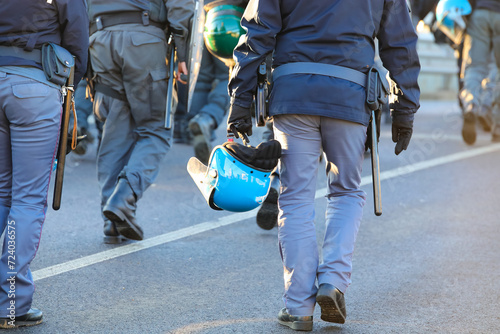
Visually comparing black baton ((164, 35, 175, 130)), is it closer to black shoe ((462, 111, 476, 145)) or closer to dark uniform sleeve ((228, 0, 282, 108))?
dark uniform sleeve ((228, 0, 282, 108))

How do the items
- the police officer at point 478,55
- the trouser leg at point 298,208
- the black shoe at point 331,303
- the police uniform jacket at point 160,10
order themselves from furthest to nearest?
the police officer at point 478,55, the police uniform jacket at point 160,10, the trouser leg at point 298,208, the black shoe at point 331,303

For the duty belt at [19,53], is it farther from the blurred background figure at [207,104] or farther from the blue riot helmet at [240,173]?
the blurred background figure at [207,104]

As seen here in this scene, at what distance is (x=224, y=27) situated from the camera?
545 cm

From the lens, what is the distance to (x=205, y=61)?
7781 millimetres

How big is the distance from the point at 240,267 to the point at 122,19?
1710mm

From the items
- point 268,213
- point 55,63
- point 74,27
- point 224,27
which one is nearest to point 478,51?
point 224,27

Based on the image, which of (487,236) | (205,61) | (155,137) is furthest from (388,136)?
(155,137)

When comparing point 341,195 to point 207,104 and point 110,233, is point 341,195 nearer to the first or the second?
point 110,233

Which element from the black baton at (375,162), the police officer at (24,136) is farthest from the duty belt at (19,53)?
the black baton at (375,162)

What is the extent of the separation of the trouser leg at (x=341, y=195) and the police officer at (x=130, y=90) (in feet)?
→ 5.28

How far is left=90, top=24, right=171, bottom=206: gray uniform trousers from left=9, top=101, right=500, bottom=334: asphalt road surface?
18.8 inches

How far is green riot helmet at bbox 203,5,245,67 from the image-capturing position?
5.42m

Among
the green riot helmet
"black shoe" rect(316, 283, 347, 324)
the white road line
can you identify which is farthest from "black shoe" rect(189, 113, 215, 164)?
"black shoe" rect(316, 283, 347, 324)

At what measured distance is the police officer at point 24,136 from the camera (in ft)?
11.5
